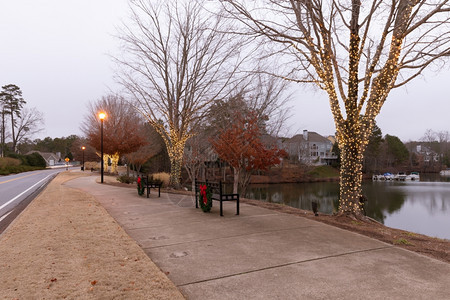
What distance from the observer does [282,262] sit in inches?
174

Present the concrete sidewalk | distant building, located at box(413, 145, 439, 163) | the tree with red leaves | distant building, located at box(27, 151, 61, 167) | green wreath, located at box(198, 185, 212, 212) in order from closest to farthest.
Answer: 1. the concrete sidewalk
2. green wreath, located at box(198, 185, 212, 212)
3. the tree with red leaves
4. distant building, located at box(27, 151, 61, 167)
5. distant building, located at box(413, 145, 439, 163)

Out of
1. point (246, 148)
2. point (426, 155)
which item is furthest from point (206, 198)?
point (426, 155)

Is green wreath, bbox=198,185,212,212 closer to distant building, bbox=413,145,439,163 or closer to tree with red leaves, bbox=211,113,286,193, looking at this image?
tree with red leaves, bbox=211,113,286,193

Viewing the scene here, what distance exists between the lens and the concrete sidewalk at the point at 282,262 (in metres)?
3.46

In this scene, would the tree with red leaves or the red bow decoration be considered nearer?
the red bow decoration

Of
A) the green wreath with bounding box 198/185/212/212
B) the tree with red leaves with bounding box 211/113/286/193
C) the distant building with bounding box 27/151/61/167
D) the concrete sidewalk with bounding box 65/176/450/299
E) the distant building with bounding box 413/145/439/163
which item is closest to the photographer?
the concrete sidewalk with bounding box 65/176/450/299

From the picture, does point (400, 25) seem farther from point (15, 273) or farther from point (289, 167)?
point (289, 167)

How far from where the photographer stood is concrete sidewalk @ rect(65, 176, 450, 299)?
346 cm

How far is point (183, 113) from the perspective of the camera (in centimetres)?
1762

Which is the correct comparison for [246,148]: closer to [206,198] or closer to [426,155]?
[206,198]

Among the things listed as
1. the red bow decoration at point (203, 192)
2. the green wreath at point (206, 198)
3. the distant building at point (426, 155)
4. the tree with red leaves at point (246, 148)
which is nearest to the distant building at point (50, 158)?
the tree with red leaves at point (246, 148)

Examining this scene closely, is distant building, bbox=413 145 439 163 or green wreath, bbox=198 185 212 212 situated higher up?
distant building, bbox=413 145 439 163

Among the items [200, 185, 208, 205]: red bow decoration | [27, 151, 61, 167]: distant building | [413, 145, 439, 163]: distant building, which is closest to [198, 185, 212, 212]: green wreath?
[200, 185, 208, 205]: red bow decoration

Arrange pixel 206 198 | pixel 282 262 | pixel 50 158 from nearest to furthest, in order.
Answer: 1. pixel 282 262
2. pixel 206 198
3. pixel 50 158
